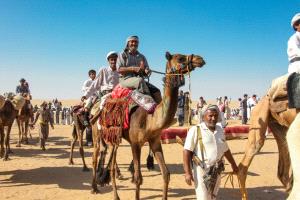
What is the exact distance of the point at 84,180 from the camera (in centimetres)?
920

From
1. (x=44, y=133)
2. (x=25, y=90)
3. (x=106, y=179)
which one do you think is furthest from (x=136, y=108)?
(x=25, y=90)

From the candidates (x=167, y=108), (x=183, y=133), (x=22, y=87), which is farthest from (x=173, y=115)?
(x=22, y=87)

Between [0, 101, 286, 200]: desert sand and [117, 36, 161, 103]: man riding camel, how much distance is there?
236 cm

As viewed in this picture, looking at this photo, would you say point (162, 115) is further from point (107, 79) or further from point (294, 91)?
point (107, 79)

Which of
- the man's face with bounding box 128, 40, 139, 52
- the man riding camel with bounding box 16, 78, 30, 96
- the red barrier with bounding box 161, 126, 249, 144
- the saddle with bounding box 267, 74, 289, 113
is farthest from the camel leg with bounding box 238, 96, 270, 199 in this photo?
the man riding camel with bounding box 16, 78, 30, 96

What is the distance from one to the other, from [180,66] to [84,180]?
4862 millimetres

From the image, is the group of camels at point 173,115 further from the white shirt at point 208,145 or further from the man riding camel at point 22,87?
the man riding camel at point 22,87

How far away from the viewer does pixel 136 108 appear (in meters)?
6.95

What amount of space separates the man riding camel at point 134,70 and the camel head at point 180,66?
2.93ft

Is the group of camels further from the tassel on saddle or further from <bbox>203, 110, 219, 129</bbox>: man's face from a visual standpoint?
<bbox>203, 110, 219, 129</bbox>: man's face

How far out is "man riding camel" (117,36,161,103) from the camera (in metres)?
7.18

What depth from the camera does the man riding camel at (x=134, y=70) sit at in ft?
23.6

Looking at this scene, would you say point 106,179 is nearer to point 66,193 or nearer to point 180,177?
point 66,193

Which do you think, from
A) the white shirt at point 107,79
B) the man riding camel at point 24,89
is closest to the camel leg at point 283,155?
the white shirt at point 107,79
